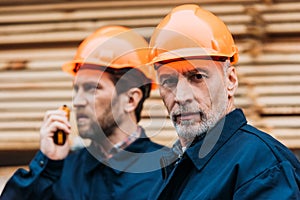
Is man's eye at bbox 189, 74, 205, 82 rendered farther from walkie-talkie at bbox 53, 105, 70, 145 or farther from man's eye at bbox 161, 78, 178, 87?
walkie-talkie at bbox 53, 105, 70, 145

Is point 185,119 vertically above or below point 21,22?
below

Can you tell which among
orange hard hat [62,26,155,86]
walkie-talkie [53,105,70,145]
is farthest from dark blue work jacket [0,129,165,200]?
orange hard hat [62,26,155,86]

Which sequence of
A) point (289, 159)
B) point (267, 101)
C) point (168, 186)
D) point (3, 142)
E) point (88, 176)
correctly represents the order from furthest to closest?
point (3, 142)
point (267, 101)
point (88, 176)
point (168, 186)
point (289, 159)

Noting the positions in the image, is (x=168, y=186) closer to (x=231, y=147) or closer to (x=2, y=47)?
(x=231, y=147)

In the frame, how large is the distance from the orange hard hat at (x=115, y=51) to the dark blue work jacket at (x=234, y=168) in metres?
1.29

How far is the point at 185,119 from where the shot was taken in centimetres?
262

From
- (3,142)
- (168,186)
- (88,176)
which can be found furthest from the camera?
(3,142)

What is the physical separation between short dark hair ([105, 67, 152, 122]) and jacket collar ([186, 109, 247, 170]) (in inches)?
51.7

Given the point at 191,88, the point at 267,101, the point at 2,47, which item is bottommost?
the point at 267,101

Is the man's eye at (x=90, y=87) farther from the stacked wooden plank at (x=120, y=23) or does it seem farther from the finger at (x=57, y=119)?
the stacked wooden plank at (x=120, y=23)

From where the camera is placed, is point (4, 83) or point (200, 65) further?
point (4, 83)

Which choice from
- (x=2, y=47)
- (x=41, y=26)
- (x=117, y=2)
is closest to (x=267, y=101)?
(x=117, y=2)

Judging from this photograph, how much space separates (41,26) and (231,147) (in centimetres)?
306

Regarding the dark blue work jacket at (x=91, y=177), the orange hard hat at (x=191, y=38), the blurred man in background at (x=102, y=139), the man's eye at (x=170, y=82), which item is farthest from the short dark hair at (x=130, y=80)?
the man's eye at (x=170, y=82)
